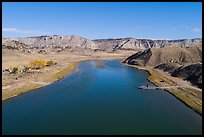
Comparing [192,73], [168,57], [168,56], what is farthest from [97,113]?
[168,56]

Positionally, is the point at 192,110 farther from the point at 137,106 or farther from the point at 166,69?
the point at 166,69

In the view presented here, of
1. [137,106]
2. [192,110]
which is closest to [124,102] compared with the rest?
[137,106]

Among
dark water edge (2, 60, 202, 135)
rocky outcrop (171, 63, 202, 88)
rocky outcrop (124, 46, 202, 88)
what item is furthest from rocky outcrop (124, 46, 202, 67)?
dark water edge (2, 60, 202, 135)

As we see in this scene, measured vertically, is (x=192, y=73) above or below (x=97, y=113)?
above

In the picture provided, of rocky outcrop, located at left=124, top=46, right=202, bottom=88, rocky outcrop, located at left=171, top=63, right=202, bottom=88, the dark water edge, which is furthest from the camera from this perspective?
rocky outcrop, located at left=124, top=46, right=202, bottom=88

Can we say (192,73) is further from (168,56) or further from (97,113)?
(168,56)

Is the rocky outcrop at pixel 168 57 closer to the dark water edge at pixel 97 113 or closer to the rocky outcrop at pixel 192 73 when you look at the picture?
the rocky outcrop at pixel 192 73

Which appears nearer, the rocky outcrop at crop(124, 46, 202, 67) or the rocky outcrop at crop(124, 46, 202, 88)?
the rocky outcrop at crop(124, 46, 202, 88)

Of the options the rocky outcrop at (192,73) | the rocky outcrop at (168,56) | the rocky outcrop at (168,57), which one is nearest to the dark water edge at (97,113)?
the rocky outcrop at (192,73)

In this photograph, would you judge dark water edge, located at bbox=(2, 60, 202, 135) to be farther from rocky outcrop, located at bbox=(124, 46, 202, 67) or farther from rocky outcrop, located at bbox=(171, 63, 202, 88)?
rocky outcrop, located at bbox=(124, 46, 202, 67)
